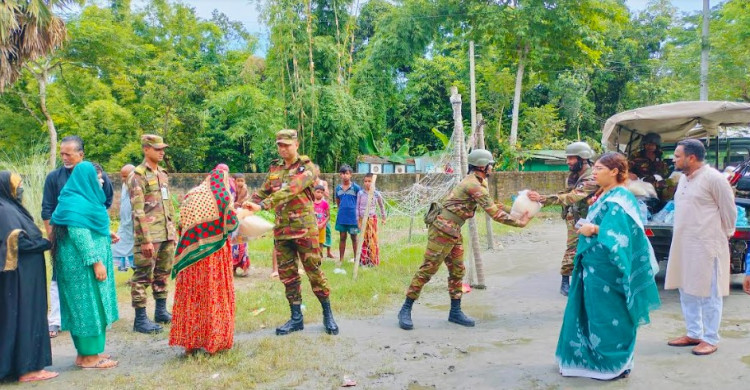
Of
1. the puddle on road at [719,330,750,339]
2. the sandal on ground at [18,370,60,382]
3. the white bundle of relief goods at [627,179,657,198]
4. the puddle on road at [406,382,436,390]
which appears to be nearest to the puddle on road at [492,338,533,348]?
the puddle on road at [406,382,436,390]

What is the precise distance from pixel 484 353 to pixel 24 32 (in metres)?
8.99

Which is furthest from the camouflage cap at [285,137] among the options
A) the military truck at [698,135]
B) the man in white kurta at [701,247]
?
the military truck at [698,135]

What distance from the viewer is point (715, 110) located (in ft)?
23.5

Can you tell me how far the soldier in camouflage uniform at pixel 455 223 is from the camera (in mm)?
5492

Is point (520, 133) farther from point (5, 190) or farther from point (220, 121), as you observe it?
point (5, 190)

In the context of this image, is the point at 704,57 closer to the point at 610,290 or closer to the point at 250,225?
the point at 610,290

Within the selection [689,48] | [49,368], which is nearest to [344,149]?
[689,48]

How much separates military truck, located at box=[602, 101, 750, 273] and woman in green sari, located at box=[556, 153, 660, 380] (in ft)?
9.61

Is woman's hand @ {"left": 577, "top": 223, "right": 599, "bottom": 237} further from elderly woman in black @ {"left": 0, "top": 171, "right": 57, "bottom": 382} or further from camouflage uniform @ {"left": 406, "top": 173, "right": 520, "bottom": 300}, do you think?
elderly woman in black @ {"left": 0, "top": 171, "right": 57, "bottom": 382}

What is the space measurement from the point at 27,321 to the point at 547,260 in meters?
7.81

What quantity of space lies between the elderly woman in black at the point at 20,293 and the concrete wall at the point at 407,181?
32.4ft

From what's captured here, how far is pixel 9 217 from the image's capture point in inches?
162

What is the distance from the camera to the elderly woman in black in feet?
13.5

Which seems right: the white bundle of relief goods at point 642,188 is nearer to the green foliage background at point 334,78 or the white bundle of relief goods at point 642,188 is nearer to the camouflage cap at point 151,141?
the camouflage cap at point 151,141
